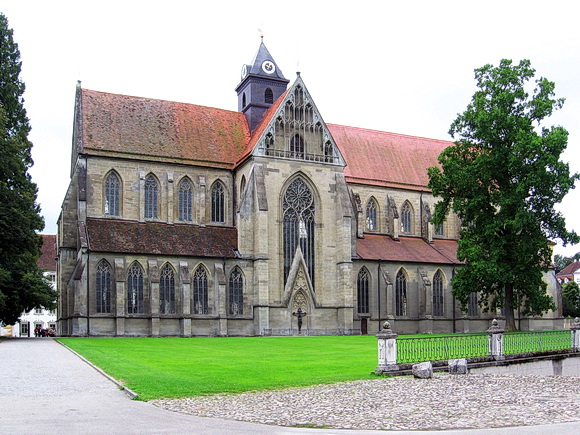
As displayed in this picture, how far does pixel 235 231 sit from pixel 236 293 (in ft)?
18.5

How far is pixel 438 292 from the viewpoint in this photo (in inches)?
2511

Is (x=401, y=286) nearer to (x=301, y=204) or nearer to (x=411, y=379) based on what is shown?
(x=301, y=204)

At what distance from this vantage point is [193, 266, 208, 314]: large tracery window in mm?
54188

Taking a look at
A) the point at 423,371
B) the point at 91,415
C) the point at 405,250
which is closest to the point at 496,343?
the point at 423,371

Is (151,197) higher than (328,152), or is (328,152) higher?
(328,152)

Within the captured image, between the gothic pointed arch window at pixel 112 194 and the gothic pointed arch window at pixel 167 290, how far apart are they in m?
6.31

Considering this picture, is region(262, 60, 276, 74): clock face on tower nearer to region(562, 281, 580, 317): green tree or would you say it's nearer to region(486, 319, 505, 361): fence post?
region(486, 319, 505, 361): fence post

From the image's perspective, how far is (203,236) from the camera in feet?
186

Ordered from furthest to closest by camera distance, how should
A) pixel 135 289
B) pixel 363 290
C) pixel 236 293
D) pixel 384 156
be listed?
pixel 384 156
pixel 363 290
pixel 236 293
pixel 135 289

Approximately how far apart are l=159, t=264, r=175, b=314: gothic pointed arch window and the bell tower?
1654 cm

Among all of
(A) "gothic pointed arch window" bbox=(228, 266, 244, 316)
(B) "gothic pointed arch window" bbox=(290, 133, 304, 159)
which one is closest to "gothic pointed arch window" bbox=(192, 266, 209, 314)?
(A) "gothic pointed arch window" bbox=(228, 266, 244, 316)

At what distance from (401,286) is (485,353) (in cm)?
3314

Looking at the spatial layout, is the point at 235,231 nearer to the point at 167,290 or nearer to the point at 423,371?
the point at 167,290

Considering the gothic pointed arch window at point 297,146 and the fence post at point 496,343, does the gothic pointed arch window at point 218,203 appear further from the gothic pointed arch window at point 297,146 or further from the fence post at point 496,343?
the fence post at point 496,343
